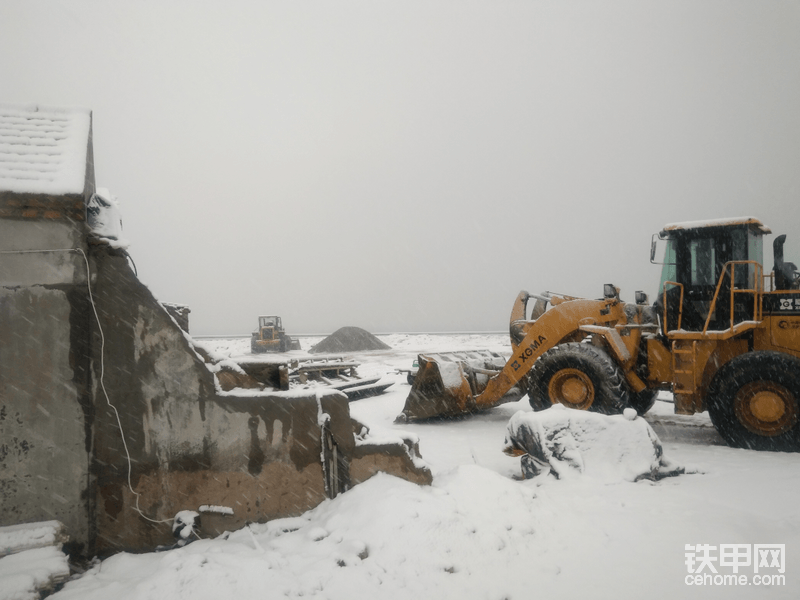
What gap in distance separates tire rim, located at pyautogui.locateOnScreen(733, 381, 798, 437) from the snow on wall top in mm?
7727

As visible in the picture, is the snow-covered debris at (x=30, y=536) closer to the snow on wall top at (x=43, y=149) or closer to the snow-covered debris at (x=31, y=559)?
the snow-covered debris at (x=31, y=559)

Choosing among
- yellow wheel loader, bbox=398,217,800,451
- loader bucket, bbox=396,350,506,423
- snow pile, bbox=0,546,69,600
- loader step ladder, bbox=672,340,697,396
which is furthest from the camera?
loader bucket, bbox=396,350,506,423

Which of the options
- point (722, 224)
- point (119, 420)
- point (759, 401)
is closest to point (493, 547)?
point (119, 420)

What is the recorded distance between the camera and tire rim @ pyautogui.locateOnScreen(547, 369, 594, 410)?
297 inches

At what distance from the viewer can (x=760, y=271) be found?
7215 mm

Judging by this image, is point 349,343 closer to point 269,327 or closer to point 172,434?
point 269,327

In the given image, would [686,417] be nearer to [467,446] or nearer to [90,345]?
[467,446]

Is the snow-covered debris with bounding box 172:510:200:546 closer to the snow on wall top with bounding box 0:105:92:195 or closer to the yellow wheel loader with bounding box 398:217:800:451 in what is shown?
the snow on wall top with bounding box 0:105:92:195

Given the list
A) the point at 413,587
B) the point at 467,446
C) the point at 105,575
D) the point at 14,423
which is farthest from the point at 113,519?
the point at 467,446

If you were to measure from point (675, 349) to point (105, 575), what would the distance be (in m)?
7.19

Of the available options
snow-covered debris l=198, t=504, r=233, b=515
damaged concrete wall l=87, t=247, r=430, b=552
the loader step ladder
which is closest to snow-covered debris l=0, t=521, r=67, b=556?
damaged concrete wall l=87, t=247, r=430, b=552

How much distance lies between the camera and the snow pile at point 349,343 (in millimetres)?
31609

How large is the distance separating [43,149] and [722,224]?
8.49 metres

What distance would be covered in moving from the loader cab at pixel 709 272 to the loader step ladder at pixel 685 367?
0.35m
